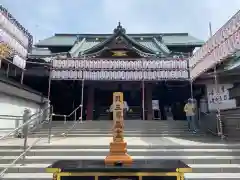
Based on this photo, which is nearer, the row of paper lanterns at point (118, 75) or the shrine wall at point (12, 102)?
the shrine wall at point (12, 102)

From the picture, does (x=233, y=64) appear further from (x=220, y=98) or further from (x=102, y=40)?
(x=102, y=40)

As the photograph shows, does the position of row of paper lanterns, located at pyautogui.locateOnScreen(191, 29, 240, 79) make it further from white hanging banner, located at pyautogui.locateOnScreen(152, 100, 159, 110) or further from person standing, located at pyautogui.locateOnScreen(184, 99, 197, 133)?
white hanging banner, located at pyautogui.locateOnScreen(152, 100, 159, 110)

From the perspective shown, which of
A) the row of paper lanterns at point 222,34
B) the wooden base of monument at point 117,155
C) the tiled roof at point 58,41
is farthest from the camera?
the tiled roof at point 58,41

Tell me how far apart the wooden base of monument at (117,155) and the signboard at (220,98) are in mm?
11539

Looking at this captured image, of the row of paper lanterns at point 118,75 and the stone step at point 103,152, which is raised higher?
the row of paper lanterns at point 118,75

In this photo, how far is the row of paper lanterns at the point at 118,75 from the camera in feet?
49.6

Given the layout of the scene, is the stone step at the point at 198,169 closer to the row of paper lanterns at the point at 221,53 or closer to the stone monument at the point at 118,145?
the stone monument at the point at 118,145

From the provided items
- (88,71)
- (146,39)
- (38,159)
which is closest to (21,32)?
(88,71)

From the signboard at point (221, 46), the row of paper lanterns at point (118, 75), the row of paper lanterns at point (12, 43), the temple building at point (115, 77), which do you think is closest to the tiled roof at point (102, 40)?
the temple building at point (115, 77)

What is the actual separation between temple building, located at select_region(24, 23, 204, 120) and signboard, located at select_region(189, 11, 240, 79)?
174 inches

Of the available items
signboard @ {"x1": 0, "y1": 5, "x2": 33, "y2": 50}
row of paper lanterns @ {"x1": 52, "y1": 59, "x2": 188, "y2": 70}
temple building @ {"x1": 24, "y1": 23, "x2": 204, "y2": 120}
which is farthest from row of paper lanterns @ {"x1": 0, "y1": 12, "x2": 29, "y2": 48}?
row of paper lanterns @ {"x1": 52, "y1": 59, "x2": 188, "y2": 70}

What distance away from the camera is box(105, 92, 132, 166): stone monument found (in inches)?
144

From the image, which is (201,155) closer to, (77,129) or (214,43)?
(214,43)

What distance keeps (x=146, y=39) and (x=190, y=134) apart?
15411 millimetres
